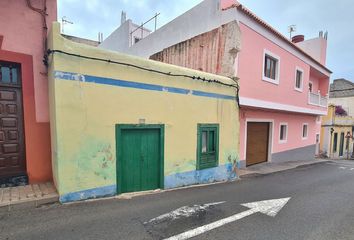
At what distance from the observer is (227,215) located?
4.27 metres

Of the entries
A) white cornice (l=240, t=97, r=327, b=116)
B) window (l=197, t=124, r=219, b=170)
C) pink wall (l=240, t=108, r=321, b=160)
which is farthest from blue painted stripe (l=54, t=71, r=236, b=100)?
pink wall (l=240, t=108, r=321, b=160)

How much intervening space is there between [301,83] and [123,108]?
39.5ft

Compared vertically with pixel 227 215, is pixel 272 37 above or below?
above

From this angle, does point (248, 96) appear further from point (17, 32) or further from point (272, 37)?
point (17, 32)

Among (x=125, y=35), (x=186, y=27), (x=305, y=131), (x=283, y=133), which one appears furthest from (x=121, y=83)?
(x=305, y=131)

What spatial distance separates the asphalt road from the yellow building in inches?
787

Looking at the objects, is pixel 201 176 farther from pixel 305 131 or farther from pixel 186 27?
pixel 305 131

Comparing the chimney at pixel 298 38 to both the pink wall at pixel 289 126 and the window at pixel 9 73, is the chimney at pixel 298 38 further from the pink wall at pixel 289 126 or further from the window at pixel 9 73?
the window at pixel 9 73

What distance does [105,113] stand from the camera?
4676 millimetres

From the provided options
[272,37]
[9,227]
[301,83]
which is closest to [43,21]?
[9,227]

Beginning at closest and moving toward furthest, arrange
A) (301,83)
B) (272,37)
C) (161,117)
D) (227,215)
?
(227,215) → (161,117) → (272,37) → (301,83)

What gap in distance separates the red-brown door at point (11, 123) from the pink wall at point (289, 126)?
831 centimetres

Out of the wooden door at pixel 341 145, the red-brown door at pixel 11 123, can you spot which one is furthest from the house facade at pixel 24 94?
the wooden door at pixel 341 145

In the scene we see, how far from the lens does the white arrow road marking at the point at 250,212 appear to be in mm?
3443
